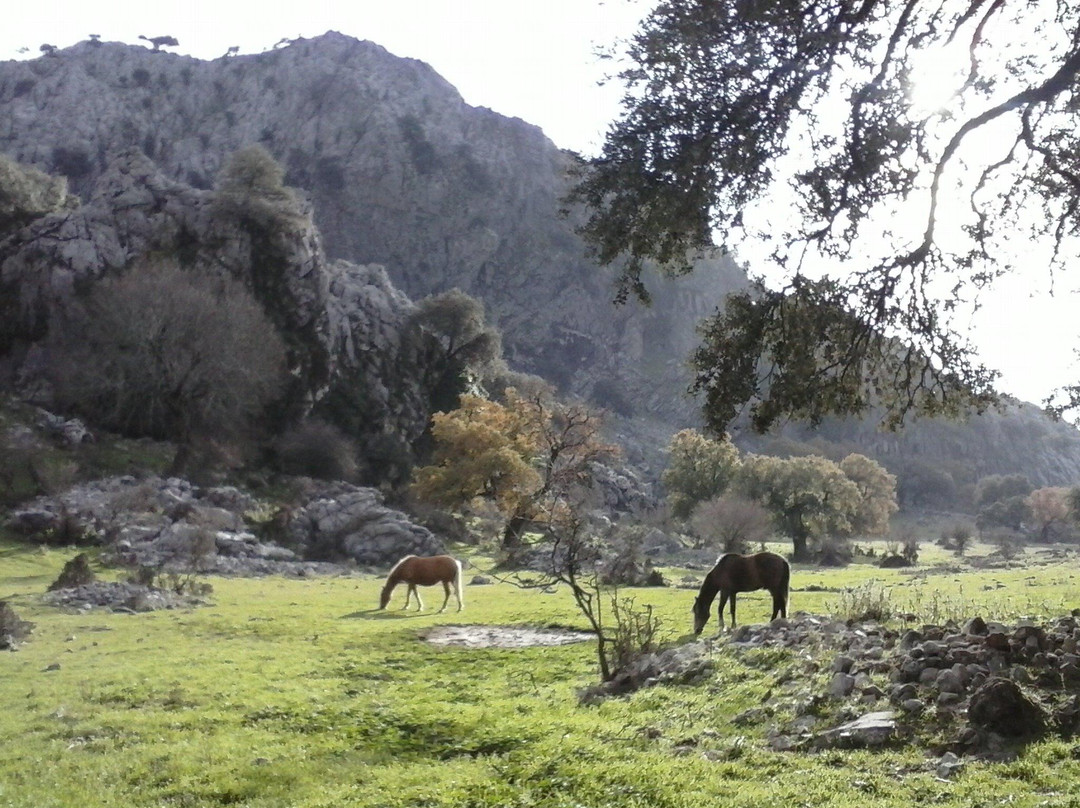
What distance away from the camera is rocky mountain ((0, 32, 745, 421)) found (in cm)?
15312

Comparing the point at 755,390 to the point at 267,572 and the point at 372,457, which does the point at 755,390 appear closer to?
the point at 267,572

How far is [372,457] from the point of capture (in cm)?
7675

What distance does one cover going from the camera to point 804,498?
66.9 metres

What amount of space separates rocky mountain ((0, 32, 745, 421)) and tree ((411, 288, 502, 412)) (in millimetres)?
67116

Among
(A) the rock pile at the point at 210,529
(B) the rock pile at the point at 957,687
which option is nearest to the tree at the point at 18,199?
(A) the rock pile at the point at 210,529

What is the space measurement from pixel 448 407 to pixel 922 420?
7400 cm

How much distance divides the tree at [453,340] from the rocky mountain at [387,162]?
220ft

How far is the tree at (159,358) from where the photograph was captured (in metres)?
60.9

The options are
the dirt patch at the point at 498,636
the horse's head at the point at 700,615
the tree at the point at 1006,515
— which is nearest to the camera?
the horse's head at the point at 700,615

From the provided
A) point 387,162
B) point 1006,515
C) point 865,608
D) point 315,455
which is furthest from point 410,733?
point 387,162

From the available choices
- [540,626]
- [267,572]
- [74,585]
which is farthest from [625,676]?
[267,572]

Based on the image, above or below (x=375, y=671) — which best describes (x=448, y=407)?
above

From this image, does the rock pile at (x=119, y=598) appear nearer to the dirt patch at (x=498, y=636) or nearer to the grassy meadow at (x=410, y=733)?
the grassy meadow at (x=410, y=733)

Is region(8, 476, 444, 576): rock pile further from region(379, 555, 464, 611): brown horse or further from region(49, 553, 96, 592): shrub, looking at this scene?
region(379, 555, 464, 611): brown horse
